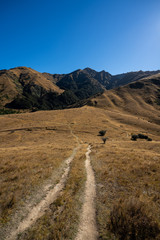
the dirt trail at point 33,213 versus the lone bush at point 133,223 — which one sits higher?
the lone bush at point 133,223

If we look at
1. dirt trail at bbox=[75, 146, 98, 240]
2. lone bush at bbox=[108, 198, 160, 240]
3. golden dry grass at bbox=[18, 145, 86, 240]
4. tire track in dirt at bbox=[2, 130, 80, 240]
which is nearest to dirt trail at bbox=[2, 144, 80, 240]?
tire track in dirt at bbox=[2, 130, 80, 240]

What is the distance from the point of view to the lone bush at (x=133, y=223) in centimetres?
481

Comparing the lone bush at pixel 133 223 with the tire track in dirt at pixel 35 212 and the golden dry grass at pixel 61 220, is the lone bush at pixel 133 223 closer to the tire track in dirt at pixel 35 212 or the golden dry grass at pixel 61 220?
the golden dry grass at pixel 61 220

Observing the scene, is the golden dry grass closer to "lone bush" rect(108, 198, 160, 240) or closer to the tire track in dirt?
the tire track in dirt

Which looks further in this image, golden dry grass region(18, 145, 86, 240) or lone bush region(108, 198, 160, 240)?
golden dry grass region(18, 145, 86, 240)

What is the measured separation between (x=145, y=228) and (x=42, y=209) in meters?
6.05

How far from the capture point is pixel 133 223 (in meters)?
5.23

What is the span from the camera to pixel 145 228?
5035 mm

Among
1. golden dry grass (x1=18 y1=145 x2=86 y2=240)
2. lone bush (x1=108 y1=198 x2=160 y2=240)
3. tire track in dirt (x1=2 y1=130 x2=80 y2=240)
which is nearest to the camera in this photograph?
lone bush (x1=108 y1=198 x2=160 y2=240)

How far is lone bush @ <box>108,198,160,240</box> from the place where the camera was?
4.81m

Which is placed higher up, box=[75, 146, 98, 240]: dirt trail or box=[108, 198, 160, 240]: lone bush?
box=[108, 198, 160, 240]: lone bush

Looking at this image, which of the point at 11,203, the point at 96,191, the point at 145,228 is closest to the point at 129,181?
the point at 96,191

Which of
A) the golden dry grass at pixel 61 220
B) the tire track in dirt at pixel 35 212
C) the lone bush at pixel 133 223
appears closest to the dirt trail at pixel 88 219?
the golden dry grass at pixel 61 220

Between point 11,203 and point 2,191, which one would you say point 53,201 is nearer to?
point 11,203
